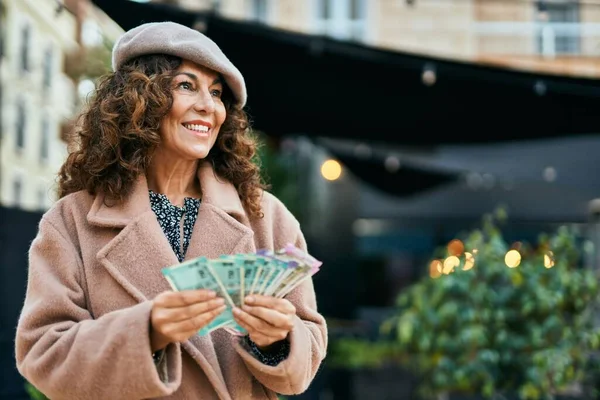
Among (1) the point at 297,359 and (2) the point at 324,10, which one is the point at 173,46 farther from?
(2) the point at 324,10

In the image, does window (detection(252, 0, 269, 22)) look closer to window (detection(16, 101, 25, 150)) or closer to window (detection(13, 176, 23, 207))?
window (detection(16, 101, 25, 150))

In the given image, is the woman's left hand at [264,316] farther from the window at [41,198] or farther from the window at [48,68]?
the window at [48,68]

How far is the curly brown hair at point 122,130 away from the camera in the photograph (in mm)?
2016

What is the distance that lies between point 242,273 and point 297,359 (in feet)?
1.08

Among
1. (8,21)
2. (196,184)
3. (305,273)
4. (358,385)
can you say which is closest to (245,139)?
(196,184)

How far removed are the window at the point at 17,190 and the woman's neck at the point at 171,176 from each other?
3138mm

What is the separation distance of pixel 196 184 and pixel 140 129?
26cm

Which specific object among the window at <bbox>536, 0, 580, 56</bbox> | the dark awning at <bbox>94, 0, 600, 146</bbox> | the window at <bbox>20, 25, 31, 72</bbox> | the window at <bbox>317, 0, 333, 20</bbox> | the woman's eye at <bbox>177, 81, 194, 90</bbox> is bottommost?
the woman's eye at <bbox>177, 81, 194, 90</bbox>

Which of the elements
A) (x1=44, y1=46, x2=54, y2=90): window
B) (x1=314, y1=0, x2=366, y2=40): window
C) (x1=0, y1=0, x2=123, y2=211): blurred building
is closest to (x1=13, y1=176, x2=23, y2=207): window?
(x1=0, y1=0, x2=123, y2=211): blurred building

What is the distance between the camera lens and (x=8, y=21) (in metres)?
4.96

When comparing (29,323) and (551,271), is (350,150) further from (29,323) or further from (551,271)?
(29,323)

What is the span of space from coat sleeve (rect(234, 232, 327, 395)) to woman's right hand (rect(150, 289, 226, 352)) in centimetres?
23

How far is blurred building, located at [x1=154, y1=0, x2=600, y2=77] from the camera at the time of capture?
39.2ft

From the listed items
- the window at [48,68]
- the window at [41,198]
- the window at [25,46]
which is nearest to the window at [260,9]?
the window at [48,68]
